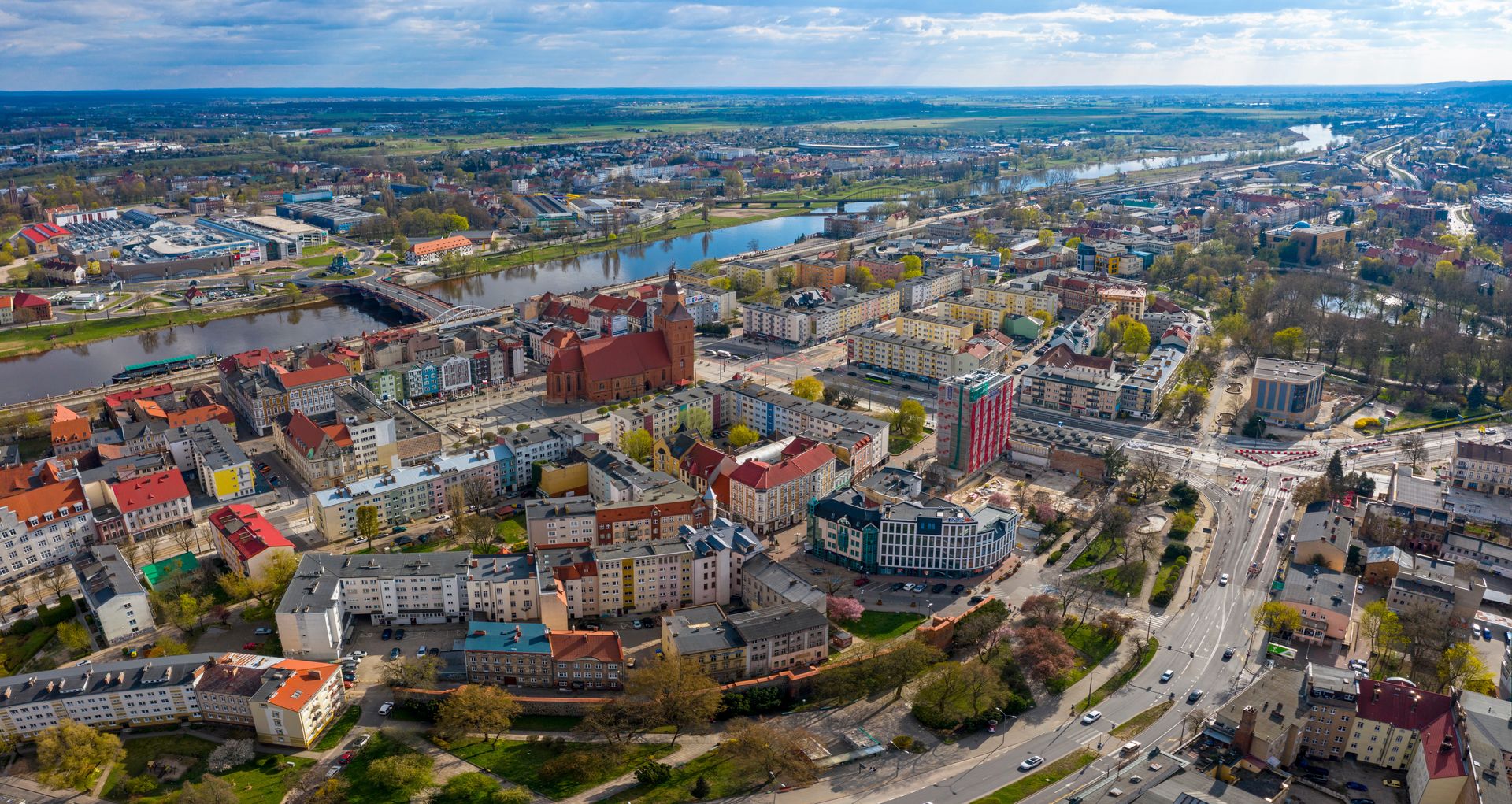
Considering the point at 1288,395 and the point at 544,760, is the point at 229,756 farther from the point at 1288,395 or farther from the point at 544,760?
the point at 1288,395

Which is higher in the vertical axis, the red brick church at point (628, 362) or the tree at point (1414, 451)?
the red brick church at point (628, 362)

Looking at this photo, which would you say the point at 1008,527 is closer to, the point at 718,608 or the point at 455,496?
the point at 718,608

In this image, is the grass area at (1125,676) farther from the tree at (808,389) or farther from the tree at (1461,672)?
the tree at (808,389)

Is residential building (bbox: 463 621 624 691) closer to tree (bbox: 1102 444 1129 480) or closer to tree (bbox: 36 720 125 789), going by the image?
tree (bbox: 36 720 125 789)

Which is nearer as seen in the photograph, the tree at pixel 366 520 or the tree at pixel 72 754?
the tree at pixel 72 754

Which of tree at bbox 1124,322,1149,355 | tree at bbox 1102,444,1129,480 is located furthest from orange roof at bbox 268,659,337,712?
tree at bbox 1124,322,1149,355

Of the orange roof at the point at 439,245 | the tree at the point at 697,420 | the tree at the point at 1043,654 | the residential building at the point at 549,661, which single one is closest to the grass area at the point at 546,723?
the residential building at the point at 549,661

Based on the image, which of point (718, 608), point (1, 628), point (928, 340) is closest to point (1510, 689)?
point (718, 608)
